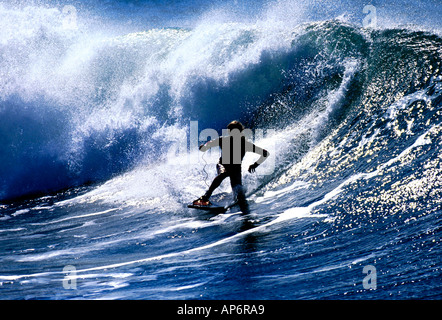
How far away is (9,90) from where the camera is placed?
42.4ft

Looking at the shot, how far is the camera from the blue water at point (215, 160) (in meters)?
4.25

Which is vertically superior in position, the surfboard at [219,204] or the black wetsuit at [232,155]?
the black wetsuit at [232,155]

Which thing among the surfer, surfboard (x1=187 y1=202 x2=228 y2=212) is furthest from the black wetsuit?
surfboard (x1=187 y1=202 x2=228 y2=212)

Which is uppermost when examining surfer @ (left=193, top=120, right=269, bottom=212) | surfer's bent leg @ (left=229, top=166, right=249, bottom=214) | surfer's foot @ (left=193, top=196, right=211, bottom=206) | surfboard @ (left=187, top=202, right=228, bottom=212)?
surfer @ (left=193, top=120, right=269, bottom=212)

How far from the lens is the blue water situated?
13.9 feet

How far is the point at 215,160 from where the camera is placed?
9.47 meters

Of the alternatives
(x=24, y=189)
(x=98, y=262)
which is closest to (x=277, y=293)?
(x=98, y=262)

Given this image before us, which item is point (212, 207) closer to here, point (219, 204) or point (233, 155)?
point (219, 204)

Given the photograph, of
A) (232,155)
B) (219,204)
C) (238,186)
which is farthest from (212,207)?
(232,155)

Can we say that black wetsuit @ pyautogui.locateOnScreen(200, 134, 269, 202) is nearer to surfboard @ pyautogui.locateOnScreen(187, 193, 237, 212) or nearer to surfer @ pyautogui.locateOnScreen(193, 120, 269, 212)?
surfer @ pyautogui.locateOnScreen(193, 120, 269, 212)

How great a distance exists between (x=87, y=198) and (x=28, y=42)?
789 centimetres

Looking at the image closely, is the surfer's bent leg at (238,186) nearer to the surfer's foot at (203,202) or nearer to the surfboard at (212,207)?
the surfboard at (212,207)

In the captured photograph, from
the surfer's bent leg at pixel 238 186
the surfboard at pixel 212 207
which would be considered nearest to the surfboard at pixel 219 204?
the surfboard at pixel 212 207
